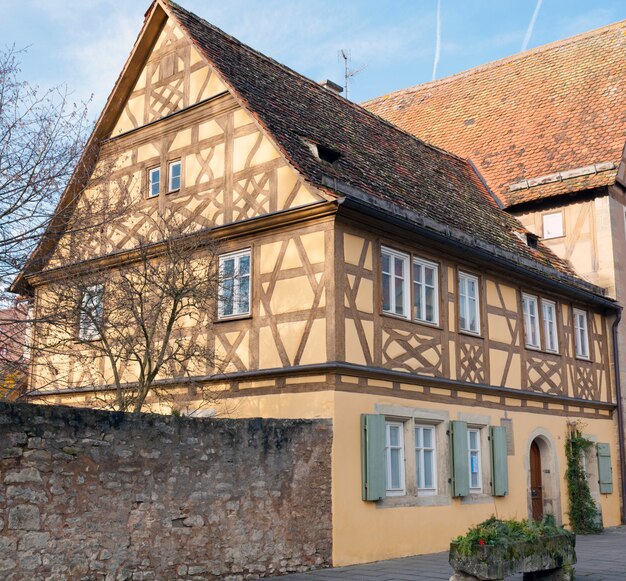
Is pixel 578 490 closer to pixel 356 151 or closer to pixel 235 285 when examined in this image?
pixel 356 151

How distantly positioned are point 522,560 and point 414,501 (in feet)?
13.8

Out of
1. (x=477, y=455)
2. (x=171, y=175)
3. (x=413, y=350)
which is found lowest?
(x=477, y=455)

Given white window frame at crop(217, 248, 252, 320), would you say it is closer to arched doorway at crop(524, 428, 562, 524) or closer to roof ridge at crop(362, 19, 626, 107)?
arched doorway at crop(524, 428, 562, 524)

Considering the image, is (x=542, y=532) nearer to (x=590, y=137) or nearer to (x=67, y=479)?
(x=67, y=479)

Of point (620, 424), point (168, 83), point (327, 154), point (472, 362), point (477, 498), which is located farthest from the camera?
point (620, 424)

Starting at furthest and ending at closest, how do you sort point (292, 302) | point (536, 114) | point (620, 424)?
point (536, 114), point (620, 424), point (292, 302)

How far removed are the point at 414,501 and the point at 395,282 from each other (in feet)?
11.0

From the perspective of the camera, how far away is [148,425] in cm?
939

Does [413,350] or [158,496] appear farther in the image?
[413,350]

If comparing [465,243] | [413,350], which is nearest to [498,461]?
[413,350]

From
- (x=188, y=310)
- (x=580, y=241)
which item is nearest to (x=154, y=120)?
(x=188, y=310)

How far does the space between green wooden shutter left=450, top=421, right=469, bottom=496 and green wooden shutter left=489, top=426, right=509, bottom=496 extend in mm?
1026

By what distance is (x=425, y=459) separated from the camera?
13.8 meters

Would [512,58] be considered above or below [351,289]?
above
